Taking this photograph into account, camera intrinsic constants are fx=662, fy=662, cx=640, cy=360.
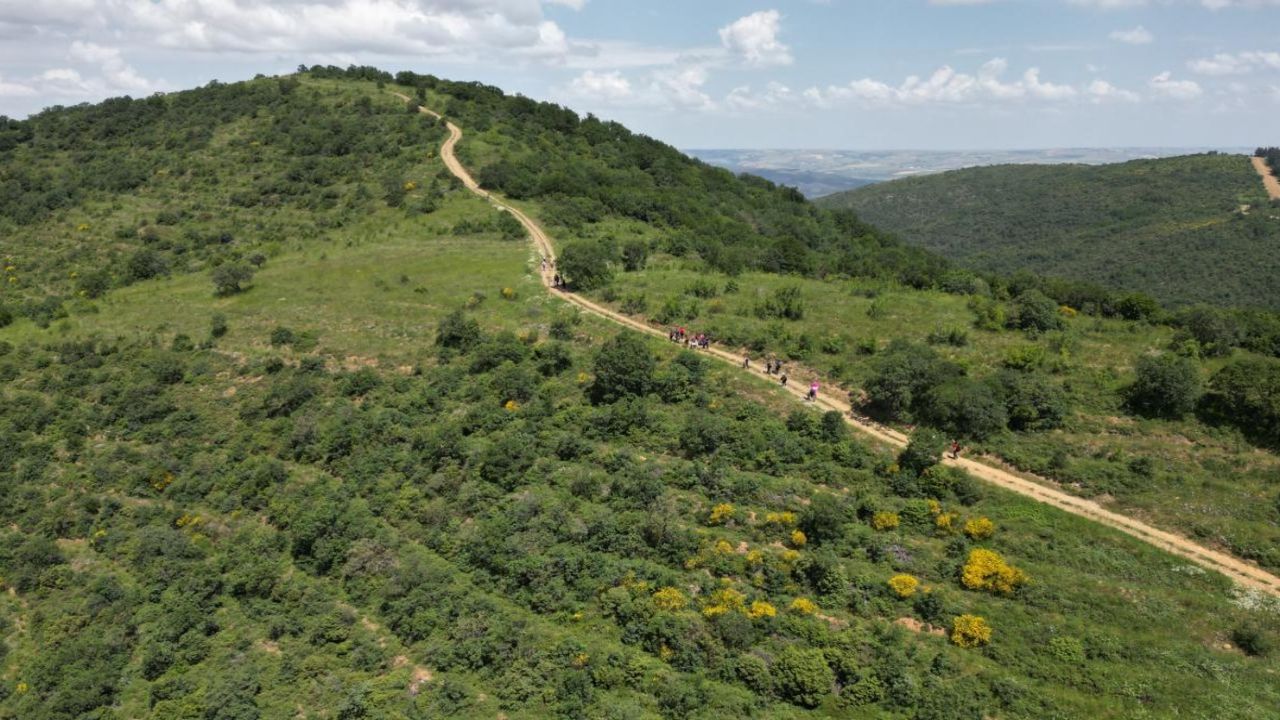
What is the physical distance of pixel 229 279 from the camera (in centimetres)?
6091

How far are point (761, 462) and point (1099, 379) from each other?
1960 cm

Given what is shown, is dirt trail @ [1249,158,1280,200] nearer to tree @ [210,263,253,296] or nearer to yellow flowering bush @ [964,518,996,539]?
yellow flowering bush @ [964,518,996,539]

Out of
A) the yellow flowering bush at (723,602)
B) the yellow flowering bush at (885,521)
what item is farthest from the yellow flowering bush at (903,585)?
the yellow flowering bush at (723,602)

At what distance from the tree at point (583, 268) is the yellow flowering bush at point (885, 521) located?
108 ft

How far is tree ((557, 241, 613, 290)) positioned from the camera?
55.1 metres

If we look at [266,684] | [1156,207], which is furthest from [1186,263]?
[266,684]

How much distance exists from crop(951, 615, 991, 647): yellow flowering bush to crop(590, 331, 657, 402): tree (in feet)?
67.9

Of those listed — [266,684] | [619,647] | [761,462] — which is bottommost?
[266,684]

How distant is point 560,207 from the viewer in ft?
253

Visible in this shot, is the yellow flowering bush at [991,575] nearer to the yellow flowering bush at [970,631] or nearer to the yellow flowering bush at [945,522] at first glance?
the yellow flowering bush at [970,631]

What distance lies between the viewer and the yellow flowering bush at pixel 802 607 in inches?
993

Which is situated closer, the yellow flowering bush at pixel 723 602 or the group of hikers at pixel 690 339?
the yellow flowering bush at pixel 723 602

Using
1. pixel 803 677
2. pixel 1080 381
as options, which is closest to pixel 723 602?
pixel 803 677

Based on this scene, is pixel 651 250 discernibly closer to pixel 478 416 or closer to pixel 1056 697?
pixel 478 416
